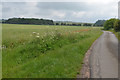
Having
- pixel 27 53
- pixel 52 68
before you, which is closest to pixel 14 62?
pixel 27 53

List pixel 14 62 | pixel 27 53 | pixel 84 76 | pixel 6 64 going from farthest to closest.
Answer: pixel 27 53 < pixel 14 62 < pixel 6 64 < pixel 84 76

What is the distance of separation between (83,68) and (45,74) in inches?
85.6

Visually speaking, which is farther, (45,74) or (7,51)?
(7,51)

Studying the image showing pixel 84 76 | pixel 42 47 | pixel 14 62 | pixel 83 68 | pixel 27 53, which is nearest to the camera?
pixel 84 76

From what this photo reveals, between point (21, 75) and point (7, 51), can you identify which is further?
point (7, 51)

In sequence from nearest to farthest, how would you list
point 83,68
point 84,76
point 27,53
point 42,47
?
1. point 84,76
2. point 83,68
3. point 27,53
4. point 42,47

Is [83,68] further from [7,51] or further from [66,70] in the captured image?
[7,51]

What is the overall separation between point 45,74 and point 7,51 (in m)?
4.84

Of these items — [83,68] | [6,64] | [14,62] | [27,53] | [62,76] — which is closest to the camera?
[62,76]

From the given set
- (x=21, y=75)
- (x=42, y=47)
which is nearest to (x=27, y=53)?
(x=42, y=47)

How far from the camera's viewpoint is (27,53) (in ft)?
27.3

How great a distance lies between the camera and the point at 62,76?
4.77 metres

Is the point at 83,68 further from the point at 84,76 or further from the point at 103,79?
the point at 103,79

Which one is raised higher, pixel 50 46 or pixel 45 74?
pixel 50 46
